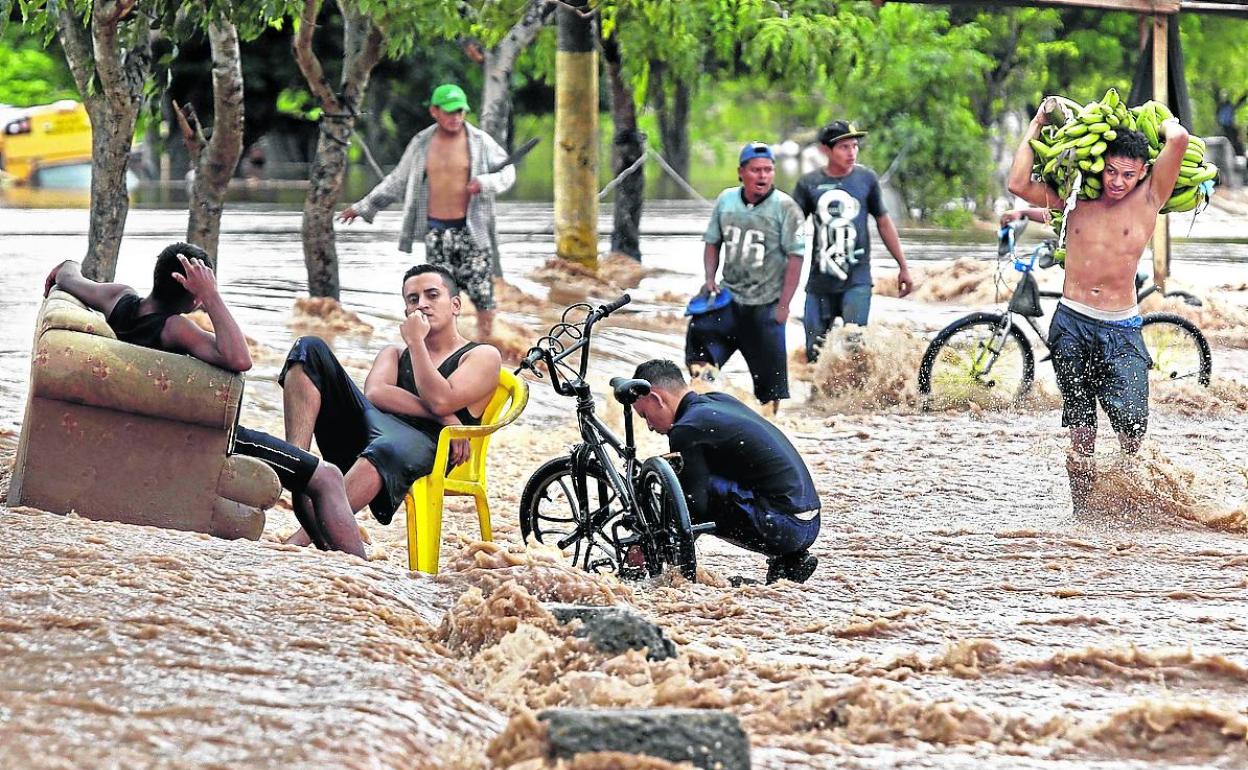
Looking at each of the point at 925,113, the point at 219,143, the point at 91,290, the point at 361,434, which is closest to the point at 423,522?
the point at 361,434

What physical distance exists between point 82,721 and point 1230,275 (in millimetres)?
17609

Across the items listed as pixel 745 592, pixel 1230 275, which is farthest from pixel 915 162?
pixel 745 592

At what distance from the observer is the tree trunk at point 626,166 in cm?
2006

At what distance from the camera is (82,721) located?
4195mm

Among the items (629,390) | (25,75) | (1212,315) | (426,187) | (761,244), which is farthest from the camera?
(25,75)

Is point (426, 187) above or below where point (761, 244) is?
above

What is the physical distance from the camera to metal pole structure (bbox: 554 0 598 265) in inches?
690

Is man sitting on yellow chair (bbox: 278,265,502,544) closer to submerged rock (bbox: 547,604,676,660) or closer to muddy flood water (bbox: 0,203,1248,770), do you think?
muddy flood water (bbox: 0,203,1248,770)

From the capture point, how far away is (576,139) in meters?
17.8

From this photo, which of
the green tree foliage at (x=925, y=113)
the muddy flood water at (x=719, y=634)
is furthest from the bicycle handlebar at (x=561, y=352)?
the green tree foliage at (x=925, y=113)

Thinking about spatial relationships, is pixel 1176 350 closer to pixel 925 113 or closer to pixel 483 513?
pixel 483 513

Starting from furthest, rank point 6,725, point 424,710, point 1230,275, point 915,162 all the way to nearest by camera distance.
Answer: point 915,162
point 1230,275
point 424,710
point 6,725

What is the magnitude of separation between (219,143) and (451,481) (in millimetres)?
5237

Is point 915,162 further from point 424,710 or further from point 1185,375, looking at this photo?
point 424,710
